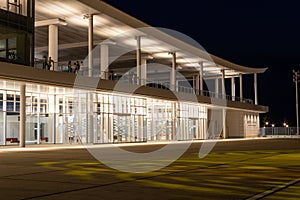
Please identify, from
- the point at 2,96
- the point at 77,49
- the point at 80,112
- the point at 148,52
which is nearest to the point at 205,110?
the point at 148,52

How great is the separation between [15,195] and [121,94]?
28.2m

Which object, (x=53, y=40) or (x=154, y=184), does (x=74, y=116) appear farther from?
(x=154, y=184)

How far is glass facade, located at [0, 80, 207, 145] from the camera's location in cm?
3497

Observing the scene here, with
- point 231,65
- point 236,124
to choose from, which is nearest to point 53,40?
point 231,65

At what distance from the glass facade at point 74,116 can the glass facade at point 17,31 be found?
11.4 ft

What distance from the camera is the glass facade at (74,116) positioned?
1377 inches

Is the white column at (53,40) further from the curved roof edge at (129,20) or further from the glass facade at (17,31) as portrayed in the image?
the glass facade at (17,31)

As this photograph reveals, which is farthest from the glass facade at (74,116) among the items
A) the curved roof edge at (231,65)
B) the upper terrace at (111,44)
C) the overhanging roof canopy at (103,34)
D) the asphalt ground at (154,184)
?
the asphalt ground at (154,184)

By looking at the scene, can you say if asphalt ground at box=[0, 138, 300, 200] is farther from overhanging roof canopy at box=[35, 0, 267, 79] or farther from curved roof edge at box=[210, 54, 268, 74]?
curved roof edge at box=[210, 54, 268, 74]

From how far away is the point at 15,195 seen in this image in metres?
8.84

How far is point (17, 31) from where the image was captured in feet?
94.3

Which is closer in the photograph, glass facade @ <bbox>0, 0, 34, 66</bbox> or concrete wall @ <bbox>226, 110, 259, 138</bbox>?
glass facade @ <bbox>0, 0, 34, 66</bbox>

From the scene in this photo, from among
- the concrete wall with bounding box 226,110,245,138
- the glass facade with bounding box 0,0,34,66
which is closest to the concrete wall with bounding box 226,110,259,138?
the concrete wall with bounding box 226,110,245,138

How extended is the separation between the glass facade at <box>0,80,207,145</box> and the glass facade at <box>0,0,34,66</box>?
11.4ft
